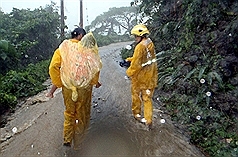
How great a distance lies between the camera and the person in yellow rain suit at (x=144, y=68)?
243 inches

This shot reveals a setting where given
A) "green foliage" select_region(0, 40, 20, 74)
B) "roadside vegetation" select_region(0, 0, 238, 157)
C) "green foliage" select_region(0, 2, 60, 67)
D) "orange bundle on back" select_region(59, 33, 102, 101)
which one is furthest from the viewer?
"green foliage" select_region(0, 2, 60, 67)

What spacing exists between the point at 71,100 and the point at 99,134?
1385 millimetres

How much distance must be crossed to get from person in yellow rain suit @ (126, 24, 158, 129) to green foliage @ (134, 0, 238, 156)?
992 mm

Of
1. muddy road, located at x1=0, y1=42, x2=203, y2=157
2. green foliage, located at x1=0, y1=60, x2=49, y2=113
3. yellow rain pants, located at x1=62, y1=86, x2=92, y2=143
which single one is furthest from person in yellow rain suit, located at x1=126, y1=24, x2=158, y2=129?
green foliage, located at x1=0, y1=60, x2=49, y2=113

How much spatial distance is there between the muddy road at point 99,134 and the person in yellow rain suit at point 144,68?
50 cm

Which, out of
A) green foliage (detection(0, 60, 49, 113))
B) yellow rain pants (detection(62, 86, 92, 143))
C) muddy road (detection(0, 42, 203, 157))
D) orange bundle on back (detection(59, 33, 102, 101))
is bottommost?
muddy road (detection(0, 42, 203, 157))

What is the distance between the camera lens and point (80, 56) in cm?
512

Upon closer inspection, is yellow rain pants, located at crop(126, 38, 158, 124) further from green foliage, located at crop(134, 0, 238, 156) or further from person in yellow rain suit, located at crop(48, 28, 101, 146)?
person in yellow rain suit, located at crop(48, 28, 101, 146)

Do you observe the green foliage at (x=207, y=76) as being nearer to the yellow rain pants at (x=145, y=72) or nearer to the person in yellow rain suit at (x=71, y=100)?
the yellow rain pants at (x=145, y=72)

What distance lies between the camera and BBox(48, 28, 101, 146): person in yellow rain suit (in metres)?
5.16

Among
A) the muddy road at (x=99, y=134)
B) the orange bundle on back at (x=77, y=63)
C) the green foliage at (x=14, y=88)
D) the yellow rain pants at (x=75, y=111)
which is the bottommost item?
the muddy road at (x=99, y=134)

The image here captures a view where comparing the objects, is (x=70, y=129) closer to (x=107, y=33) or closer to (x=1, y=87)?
(x=1, y=87)

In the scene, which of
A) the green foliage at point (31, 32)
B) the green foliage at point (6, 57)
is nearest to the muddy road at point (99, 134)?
the green foliage at point (6, 57)

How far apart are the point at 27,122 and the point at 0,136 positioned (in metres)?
0.82
